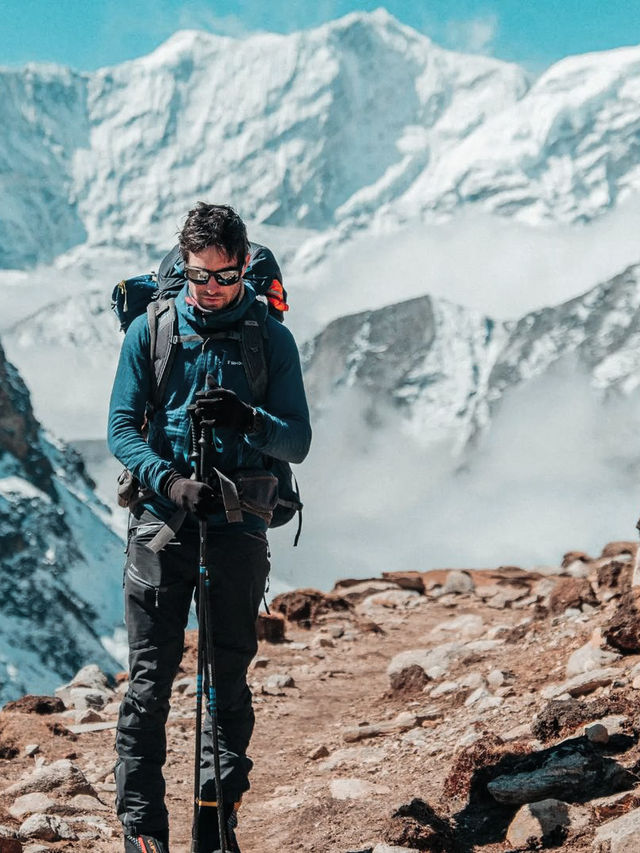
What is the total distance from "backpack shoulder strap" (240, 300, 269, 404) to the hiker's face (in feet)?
0.55

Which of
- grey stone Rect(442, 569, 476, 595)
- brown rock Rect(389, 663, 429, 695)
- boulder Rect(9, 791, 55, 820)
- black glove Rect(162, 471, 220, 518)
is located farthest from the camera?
grey stone Rect(442, 569, 476, 595)

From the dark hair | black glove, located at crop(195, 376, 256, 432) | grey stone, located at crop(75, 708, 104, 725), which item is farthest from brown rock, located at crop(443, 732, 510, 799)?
grey stone, located at crop(75, 708, 104, 725)

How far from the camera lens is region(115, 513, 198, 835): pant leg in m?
5.50

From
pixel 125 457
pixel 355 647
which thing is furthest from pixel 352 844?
pixel 355 647

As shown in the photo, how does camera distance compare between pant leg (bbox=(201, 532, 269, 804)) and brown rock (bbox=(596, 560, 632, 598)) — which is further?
brown rock (bbox=(596, 560, 632, 598))

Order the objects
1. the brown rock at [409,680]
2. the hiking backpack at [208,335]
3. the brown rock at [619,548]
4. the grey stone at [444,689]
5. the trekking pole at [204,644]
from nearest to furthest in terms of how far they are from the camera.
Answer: the trekking pole at [204,644] → the hiking backpack at [208,335] → the grey stone at [444,689] → the brown rock at [409,680] → the brown rock at [619,548]

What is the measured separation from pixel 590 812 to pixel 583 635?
13.7 ft

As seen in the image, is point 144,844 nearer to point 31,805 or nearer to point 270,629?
point 31,805

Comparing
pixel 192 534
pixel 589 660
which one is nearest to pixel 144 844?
pixel 192 534

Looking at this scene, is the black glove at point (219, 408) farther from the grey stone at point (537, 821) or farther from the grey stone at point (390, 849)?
the grey stone at point (537, 821)

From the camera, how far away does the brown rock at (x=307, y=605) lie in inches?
617

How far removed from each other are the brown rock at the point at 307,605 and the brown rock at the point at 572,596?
3865 mm

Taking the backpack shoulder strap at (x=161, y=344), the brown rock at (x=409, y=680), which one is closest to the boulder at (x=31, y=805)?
the backpack shoulder strap at (x=161, y=344)

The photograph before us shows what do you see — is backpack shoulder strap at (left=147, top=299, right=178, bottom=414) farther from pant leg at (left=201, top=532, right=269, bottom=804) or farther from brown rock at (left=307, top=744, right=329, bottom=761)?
brown rock at (left=307, top=744, right=329, bottom=761)
